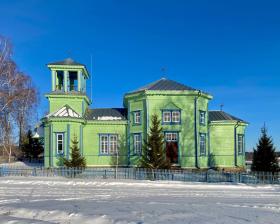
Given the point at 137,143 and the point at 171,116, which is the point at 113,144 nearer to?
the point at 137,143

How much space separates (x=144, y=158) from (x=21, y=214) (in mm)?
14884

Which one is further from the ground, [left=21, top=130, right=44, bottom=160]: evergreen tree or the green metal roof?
the green metal roof

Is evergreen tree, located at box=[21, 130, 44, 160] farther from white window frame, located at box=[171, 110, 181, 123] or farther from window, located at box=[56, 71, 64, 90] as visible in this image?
white window frame, located at box=[171, 110, 181, 123]

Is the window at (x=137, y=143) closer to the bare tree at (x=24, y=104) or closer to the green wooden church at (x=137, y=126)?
the green wooden church at (x=137, y=126)

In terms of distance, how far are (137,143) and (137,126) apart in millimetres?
1378

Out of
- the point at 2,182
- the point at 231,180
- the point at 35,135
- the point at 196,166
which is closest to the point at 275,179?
the point at 231,180

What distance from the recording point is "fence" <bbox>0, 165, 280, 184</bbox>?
22.1m

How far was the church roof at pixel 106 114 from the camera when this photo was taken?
31125 millimetres

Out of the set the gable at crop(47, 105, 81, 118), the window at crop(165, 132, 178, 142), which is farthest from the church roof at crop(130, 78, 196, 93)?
the gable at crop(47, 105, 81, 118)

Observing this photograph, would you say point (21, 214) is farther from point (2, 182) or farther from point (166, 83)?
point (166, 83)

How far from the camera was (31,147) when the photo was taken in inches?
1631

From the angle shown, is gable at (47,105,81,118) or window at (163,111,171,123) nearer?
window at (163,111,171,123)

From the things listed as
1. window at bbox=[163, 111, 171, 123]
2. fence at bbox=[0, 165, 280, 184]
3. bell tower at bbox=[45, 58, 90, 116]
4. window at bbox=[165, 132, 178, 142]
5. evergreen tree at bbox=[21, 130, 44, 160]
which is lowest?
fence at bbox=[0, 165, 280, 184]

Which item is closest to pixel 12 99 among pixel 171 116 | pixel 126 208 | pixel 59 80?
pixel 59 80
